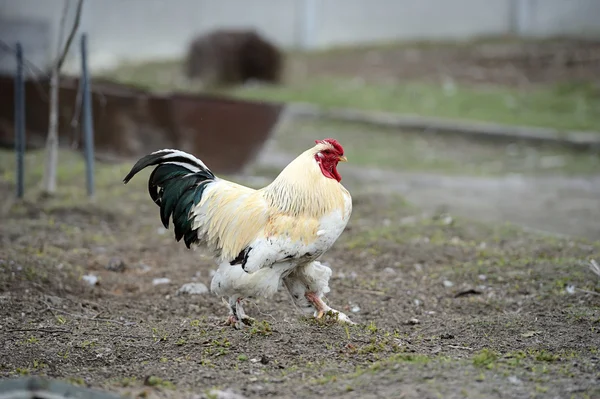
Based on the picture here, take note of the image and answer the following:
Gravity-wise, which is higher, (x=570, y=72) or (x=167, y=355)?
(x=570, y=72)

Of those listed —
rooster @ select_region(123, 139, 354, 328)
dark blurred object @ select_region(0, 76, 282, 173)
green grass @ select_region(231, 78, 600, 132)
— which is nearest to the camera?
rooster @ select_region(123, 139, 354, 328)

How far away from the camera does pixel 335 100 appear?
14492 millimetres

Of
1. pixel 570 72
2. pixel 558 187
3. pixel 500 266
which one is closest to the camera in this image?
pixel 500 266

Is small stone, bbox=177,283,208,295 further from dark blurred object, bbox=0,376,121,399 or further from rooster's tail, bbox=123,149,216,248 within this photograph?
dark blurred object, bbox=0,376,121,399

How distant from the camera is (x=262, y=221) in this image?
15.8ft

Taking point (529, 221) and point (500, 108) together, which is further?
point (500, 108)

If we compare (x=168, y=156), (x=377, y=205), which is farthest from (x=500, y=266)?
(x=168, y=156)

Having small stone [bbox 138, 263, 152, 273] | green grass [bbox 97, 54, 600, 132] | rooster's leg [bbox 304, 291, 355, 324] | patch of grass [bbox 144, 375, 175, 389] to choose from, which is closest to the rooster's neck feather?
rooster's leg [bbox 304, 291, 355, 324]

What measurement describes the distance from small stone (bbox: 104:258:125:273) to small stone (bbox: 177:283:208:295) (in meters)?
0.74

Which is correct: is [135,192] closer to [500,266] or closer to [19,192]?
[19,192]

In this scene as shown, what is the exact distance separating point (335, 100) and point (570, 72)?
470 cm

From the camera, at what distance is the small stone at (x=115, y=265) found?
638 cm

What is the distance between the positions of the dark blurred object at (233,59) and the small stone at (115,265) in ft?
32.4

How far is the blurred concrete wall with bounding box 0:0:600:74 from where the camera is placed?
18.9 metres
